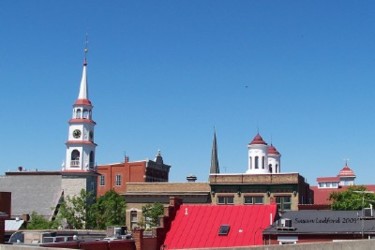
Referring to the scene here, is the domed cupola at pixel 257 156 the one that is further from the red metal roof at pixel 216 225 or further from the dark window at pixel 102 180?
the red metal roof at pixel 216 225

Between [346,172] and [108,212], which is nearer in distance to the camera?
[108,212]

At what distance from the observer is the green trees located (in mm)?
79031

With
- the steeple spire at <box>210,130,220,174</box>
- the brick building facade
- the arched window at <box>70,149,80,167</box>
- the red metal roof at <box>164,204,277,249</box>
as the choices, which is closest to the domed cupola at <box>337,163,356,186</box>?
the steeple spire at <box>210,130,220,174</box>

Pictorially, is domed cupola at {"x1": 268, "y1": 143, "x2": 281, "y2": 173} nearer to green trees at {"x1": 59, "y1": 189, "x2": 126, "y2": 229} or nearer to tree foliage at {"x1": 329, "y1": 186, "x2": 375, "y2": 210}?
tree foliage at {"x1": 329, "y1": 186, "x2": 375, "y2": 210}

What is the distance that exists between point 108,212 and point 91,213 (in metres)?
2.20

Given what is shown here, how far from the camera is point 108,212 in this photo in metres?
80.6

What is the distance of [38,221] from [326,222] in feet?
156

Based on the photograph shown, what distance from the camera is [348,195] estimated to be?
73.8 metres

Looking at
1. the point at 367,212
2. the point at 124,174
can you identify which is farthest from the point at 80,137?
the point at 367,212

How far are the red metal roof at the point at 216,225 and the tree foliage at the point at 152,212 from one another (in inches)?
1239

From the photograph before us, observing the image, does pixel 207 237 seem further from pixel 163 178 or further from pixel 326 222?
pixel 163 178

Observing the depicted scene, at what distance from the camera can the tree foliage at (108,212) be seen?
79.7m

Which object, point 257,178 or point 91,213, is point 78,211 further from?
point 257,178

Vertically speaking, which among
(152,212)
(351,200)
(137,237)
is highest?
(351,200)
